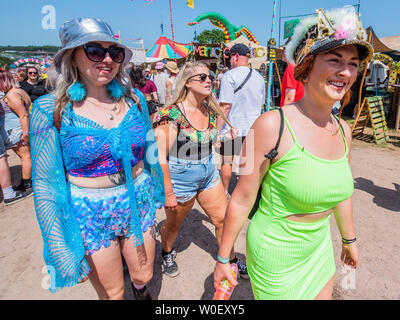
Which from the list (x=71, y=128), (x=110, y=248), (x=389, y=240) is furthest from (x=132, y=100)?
(x=389, y=240)

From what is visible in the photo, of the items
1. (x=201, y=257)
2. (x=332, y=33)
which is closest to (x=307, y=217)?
(x=332, y=33)

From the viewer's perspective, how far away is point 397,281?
2.51m

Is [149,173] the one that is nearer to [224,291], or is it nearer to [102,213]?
[102,213]

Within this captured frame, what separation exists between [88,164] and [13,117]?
3956 millimetres

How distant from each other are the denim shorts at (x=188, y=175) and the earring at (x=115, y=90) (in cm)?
77

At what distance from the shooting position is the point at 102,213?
152cm

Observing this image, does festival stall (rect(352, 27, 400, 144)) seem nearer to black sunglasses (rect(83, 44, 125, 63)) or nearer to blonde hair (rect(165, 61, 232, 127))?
blonde hair (rect(165, 61, 232, 127))

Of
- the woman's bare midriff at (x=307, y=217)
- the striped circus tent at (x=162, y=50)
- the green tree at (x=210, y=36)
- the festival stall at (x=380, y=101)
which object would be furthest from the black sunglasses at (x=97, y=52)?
the green tree at (x=210, y=36)

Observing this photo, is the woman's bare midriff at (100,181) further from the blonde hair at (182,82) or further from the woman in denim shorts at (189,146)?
the blonde hair at (182,82)

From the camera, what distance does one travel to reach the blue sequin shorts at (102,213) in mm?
1496

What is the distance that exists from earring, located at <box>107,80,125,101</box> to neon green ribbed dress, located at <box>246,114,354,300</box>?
1.08m

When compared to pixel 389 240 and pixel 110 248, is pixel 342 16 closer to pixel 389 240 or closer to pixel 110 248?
pixel 110 248
